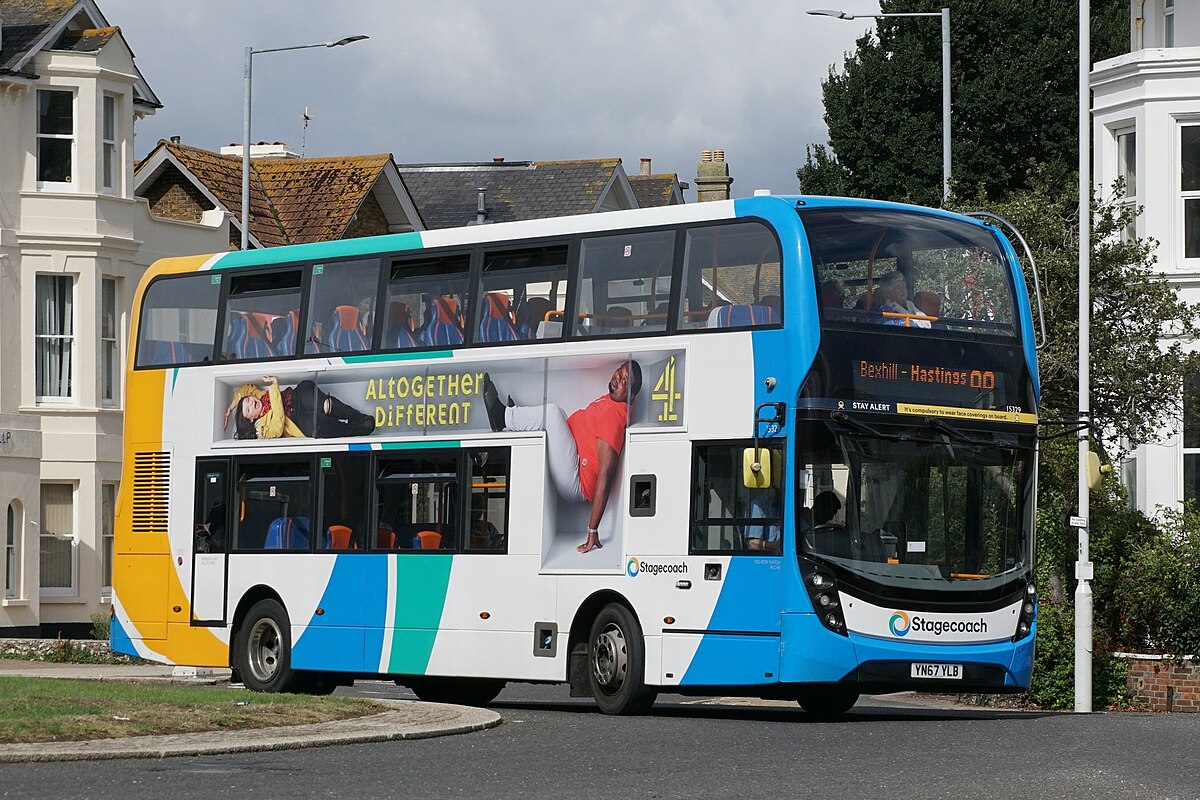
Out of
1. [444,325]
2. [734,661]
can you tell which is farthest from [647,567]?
[444,325]

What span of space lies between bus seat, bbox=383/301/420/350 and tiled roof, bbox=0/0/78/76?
1777 centimetres

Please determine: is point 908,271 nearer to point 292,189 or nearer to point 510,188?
point 292,189

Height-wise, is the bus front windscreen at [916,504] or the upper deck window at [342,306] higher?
the upper deck window at [342,306]

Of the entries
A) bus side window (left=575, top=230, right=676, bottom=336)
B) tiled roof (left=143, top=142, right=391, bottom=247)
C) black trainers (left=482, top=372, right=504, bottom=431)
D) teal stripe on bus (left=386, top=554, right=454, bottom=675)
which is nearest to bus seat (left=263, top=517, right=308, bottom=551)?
teal stripe on bus (left=386, top=554, right=454, bottom=675)

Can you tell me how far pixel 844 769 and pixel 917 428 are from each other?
17.2 feet

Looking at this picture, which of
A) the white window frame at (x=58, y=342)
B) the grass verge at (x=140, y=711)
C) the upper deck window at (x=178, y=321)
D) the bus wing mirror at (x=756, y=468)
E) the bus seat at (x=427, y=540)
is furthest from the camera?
the white window frame at (x=58, y=342)

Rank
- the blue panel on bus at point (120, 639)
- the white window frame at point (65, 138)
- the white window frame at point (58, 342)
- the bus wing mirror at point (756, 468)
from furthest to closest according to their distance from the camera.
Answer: the white window frame at point (65, 138) → the white window frame at point (58, 342) → the blue panel on bus at point (120, 639) → the bus wing mirror at point (756, 468)

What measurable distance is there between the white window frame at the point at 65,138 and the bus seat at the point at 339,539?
17.7m

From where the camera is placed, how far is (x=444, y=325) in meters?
21.7

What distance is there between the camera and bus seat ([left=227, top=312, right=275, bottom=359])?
2355 centimetres

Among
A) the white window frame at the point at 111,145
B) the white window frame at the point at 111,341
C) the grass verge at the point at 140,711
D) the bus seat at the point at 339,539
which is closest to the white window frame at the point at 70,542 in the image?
the white window frame at the point at 111,341

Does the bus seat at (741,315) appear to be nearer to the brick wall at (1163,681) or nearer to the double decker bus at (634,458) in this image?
the double decker bus at (634,458)

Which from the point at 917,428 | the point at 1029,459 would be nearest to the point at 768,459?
the point at 917,428

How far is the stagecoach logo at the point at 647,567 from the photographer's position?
64.1ft
